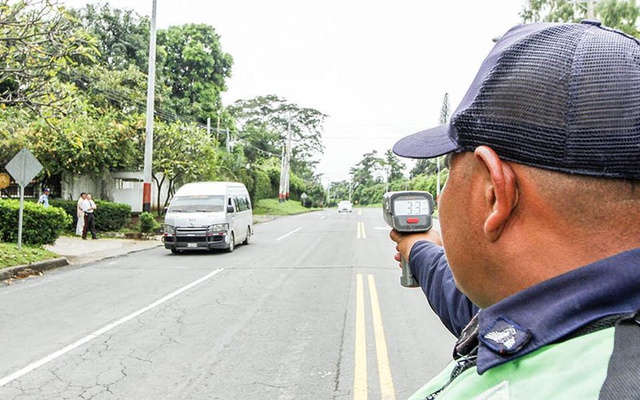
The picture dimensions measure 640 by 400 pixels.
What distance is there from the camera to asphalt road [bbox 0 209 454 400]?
4348 mm

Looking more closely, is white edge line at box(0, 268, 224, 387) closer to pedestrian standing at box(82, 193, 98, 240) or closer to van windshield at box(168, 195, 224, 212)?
van windshield at box(168, 195, 224, 212)

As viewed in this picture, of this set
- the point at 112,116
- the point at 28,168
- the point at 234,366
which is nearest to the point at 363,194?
the point at 112,116

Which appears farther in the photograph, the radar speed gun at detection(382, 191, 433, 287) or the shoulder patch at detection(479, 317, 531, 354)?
the radar speed gun at detection(382, 191, 433, 287)

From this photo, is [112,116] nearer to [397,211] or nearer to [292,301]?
[292,301]

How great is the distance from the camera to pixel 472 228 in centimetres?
96

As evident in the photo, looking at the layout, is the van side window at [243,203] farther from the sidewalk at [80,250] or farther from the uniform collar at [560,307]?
the uniform collar at [560,307]

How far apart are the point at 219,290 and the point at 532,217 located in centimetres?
838

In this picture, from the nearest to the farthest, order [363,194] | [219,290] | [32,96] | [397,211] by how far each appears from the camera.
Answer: [397,211] → [219,290] → [32,96] → [363,194]

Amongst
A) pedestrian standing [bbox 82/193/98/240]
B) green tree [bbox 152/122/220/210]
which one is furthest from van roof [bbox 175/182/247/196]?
green tree [bbox 152/122/220/210]

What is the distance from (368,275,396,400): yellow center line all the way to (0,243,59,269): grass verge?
769 cm

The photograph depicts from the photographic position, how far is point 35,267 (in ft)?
36.6

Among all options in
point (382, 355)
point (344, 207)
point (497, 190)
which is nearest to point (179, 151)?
point (382, 355)

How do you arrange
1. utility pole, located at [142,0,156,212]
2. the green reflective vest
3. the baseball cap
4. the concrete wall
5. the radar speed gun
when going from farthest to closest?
the concrete wall < utility pole, located at [142,0,156,212] < the radar speed gun < the baseball cap < the green reflective vest

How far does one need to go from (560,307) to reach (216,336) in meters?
5.51
